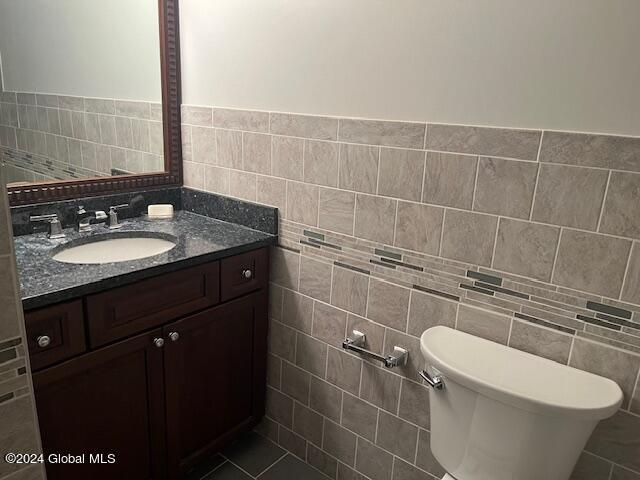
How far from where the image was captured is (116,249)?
1.74 metres

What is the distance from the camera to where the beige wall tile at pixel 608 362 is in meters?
1.13

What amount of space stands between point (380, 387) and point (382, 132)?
2.71ft

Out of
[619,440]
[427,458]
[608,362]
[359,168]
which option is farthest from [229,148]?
[619,440]

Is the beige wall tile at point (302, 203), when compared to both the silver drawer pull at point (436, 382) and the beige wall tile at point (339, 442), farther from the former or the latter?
the beige wall tile at point (339, 442)

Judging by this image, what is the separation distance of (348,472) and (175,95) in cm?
159

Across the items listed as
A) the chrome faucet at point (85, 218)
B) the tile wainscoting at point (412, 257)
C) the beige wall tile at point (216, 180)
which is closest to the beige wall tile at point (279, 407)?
the tile wainscoting at point (412, 257)

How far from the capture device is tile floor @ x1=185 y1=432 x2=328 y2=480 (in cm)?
180

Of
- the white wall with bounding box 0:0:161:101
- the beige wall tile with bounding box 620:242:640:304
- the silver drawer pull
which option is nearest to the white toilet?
the silver drawer pull

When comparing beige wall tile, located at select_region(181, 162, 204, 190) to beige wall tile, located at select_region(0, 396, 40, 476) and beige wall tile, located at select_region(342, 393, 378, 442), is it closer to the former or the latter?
beige wall tile, located at select_region(342, 393, 378, 442)

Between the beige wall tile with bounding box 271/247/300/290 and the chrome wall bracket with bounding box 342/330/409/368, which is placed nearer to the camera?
the chrome wall bracket with bounding box 342/330/409/368

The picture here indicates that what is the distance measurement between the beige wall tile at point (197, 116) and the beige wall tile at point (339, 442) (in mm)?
1230

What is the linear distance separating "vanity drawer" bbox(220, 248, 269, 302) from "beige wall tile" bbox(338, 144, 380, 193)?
16.7 inches

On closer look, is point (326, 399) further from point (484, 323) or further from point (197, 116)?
point (197, 116)

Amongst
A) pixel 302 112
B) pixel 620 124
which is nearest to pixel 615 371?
pixel 620 124
